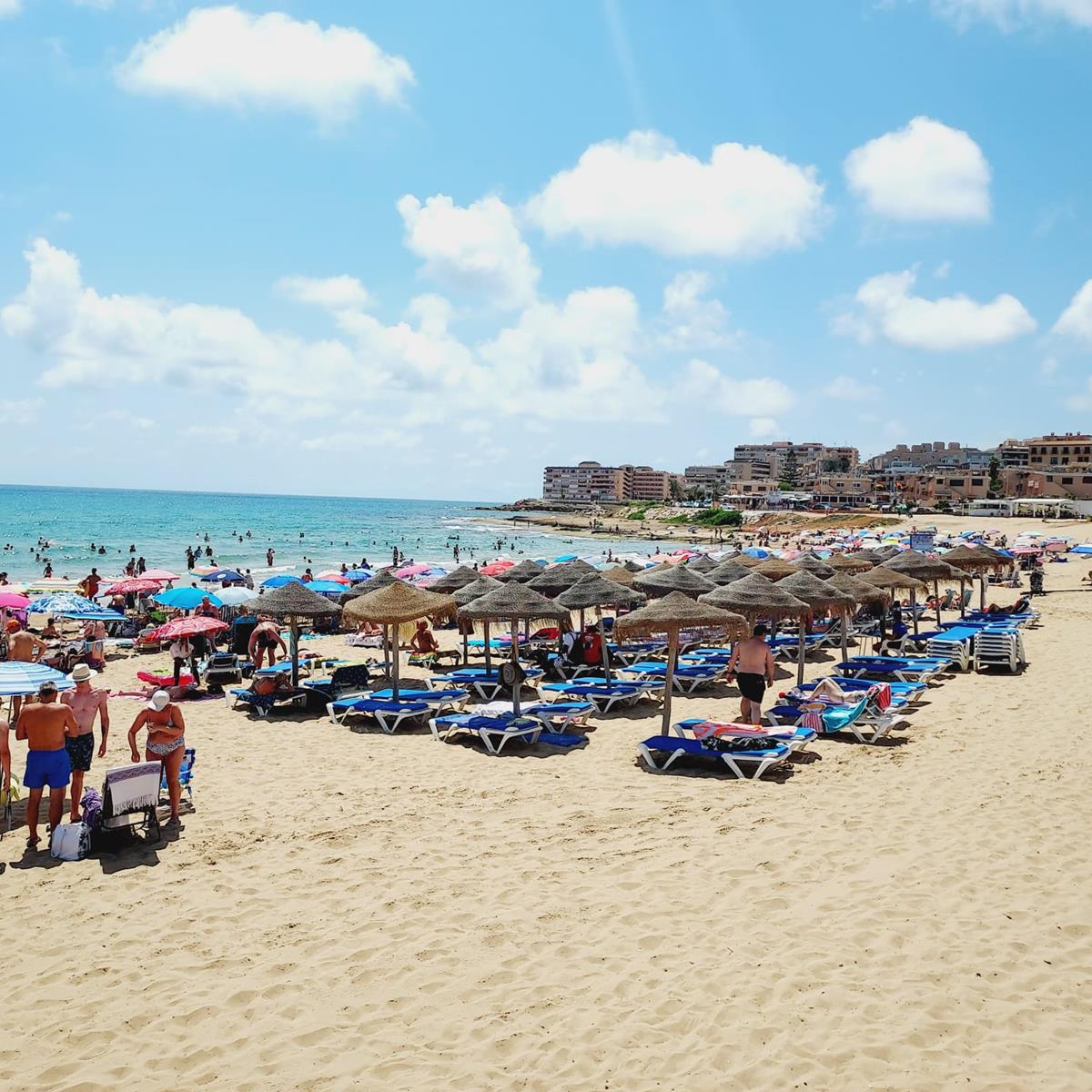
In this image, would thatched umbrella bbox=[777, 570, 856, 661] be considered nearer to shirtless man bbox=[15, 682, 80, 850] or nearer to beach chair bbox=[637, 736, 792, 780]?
beach chair bbox=[637, 736, 792, 780]

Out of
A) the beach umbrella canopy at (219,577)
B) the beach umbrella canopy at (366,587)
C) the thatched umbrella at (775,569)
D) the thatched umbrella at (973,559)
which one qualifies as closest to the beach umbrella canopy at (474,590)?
the beach umbrella canopy at (366,587)

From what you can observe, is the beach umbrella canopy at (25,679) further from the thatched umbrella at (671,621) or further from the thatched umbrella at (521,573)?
the thatched umbrella at (521,573)

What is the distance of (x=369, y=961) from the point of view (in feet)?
16.0

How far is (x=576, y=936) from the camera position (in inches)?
→ 202

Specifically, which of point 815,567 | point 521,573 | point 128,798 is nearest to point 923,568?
point 815,567

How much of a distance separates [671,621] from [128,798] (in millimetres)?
5798

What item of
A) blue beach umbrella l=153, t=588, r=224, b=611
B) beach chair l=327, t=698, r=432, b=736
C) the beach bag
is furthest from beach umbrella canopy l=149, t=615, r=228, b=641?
the beach bag

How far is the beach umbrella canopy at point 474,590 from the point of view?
13.7 m

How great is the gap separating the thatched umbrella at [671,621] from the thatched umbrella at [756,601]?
1.18m

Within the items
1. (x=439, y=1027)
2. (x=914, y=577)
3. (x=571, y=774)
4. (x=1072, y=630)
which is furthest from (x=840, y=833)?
(x=1072, y=630)

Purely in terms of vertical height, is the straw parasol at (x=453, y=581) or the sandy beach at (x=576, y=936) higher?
the straw parasol at (x=453, y=581)

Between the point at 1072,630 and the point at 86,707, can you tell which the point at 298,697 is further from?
the point at 1072,630

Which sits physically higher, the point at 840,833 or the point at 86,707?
the point at 86,707

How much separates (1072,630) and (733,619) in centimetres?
1460
